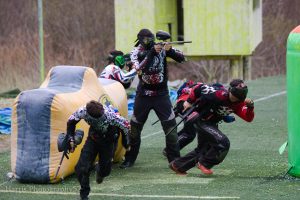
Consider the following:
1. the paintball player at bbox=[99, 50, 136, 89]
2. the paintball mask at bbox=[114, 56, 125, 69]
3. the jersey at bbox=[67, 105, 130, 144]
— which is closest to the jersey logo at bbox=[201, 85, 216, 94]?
the jersey at bbox=[67, 105, 130, 144]

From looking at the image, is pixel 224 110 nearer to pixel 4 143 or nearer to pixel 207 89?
pixel 207 89

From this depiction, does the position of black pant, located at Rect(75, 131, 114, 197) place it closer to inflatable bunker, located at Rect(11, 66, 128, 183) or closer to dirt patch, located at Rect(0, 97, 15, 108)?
inflatable bunker, located at Rect(11, 66, 128, 183)

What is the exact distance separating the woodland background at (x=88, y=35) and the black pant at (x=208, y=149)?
839 inches

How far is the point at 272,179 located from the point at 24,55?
21917mm

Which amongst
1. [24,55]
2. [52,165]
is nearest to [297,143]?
[52,165]

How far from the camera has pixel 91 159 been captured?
10.1 meters

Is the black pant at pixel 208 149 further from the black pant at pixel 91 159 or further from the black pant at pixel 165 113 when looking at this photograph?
the black pant at pixel 91 159

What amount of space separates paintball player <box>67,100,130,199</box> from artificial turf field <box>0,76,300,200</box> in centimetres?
37

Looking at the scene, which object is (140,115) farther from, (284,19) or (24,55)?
(284,19)

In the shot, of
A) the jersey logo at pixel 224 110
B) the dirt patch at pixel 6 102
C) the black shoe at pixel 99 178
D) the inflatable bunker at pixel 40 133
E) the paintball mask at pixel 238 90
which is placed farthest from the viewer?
the dirt patch at pixel 6 102

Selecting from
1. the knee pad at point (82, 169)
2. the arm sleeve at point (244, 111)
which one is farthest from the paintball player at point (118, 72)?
the knee pad at point (82, 169)

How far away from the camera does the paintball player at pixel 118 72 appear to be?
A: 13278 millimetres

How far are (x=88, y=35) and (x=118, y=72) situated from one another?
22872 mm

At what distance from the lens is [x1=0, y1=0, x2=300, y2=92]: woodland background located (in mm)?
33406
